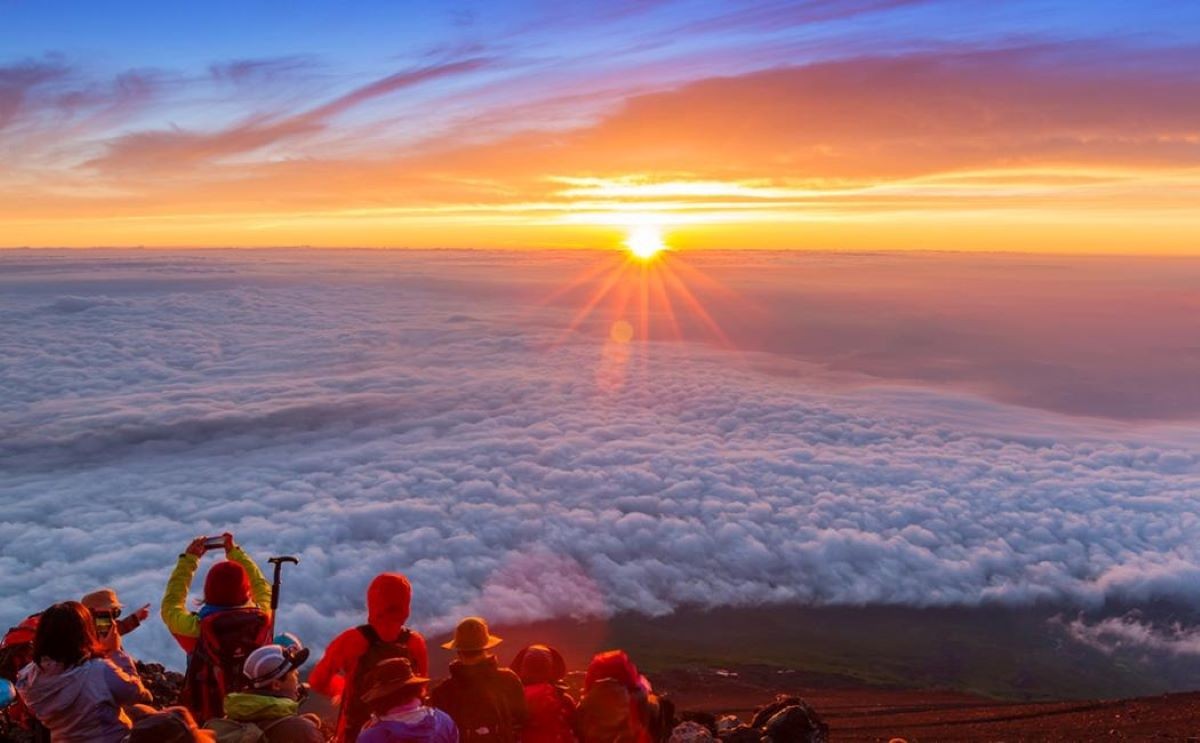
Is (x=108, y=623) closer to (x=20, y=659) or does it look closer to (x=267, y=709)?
(x=20, y=659)

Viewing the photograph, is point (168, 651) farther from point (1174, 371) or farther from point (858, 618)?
point (1174, 371)

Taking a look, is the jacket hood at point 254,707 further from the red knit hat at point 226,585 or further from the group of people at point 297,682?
the red knit hat at point 226,585

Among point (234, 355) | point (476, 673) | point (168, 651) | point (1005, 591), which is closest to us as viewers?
point (476, 673)

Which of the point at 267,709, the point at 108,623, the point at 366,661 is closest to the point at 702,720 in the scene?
the point at 366,661

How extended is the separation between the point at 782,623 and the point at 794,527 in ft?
23.0

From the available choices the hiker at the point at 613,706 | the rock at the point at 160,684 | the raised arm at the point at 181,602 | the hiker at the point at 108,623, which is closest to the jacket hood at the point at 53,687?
the hiker at the point at 108,623

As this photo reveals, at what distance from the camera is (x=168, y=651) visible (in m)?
21.8

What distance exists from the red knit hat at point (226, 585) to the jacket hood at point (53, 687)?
0.92 m

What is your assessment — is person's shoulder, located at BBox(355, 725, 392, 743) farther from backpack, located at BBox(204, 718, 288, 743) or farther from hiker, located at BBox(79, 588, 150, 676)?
hiker, located at BBox(79, 588, 150, 676)

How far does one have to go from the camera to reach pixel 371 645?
568 centimetres

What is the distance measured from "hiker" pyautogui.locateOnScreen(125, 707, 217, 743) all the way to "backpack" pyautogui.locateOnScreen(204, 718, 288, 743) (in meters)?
0.68

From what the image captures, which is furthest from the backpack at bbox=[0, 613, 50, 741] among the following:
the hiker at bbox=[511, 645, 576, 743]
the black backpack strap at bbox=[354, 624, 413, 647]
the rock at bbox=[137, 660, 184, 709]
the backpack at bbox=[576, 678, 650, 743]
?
the backpack at bbox=[576, 678, 650, 743]

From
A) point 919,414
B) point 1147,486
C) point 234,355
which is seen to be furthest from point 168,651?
point 234,355

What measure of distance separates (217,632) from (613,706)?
2626 millimetres
